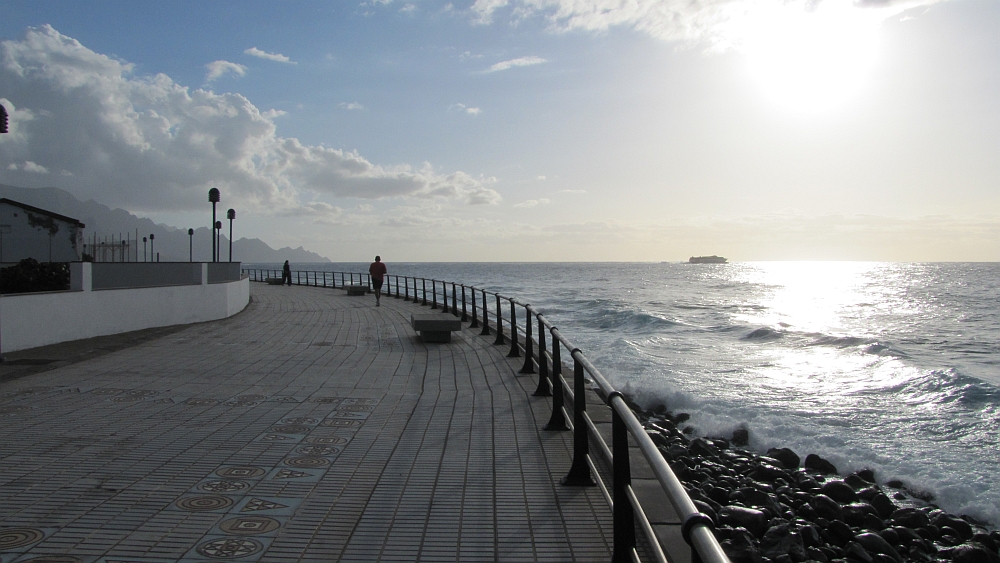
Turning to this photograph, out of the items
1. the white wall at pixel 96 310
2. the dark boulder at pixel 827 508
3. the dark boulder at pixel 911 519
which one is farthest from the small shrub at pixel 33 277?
the dark boulder at pixel 911 519

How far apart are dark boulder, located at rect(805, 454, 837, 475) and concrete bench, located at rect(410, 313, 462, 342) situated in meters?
6.21

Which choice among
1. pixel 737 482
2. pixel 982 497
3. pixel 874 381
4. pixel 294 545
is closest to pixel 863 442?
pixel 982 497

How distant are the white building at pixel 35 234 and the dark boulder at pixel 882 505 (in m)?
22.1

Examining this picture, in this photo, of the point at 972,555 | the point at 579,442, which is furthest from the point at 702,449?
the point at 579,442

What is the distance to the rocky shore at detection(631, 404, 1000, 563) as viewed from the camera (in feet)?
17.9

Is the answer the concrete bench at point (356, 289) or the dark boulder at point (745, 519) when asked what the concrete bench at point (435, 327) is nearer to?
the dark boulder at point (745, 519)

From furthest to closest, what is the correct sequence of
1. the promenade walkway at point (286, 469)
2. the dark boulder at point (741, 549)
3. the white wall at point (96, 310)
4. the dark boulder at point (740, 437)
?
the white wall at point (96, 310) → the dark boulder at point (740, 437) → the dark boulder at point (741, 549) → the promenade walkway at point (286, 469)

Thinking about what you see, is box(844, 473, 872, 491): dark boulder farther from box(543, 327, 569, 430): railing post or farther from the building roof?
the building roof

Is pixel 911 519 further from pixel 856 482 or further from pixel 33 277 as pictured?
pixel 33 277

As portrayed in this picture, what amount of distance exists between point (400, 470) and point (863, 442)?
27.9ft

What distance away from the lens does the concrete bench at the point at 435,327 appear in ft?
38.5

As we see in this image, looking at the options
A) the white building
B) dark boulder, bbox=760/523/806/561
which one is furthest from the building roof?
dark boulder, bbox=760/523/806/561

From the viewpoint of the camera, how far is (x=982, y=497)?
780 cm

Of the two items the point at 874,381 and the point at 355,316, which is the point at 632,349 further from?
the point at 355,316
